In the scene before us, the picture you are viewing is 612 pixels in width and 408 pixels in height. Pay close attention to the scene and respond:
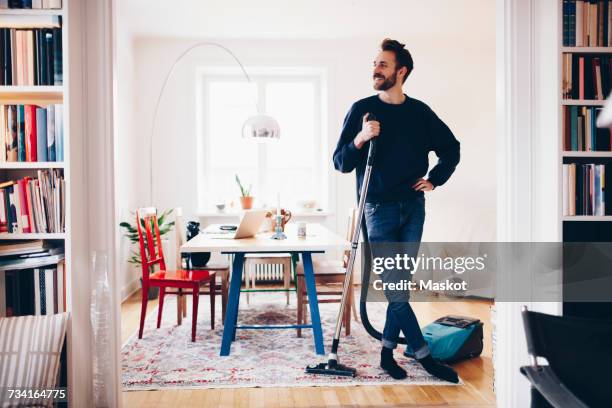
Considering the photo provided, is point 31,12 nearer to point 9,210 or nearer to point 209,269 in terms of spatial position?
point 9,210

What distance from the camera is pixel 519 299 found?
220 cm

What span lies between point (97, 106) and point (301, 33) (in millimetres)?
3560

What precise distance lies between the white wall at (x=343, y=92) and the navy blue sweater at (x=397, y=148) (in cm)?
240

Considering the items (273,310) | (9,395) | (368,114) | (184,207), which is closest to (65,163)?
(9,395)

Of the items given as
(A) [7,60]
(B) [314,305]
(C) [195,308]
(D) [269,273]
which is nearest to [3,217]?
(A) [7,60]

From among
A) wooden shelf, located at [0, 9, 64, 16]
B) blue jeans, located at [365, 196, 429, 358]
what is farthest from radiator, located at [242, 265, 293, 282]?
wooden shelf, located at [0, 9, 64, 16]

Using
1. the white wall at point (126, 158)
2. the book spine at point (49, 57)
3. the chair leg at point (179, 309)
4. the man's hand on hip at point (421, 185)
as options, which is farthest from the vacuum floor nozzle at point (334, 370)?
the white wall at point (126, 158)

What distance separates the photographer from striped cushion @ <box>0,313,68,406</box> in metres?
1.95

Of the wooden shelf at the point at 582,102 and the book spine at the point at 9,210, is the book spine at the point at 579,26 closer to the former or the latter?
the wooden shelf at the point at 582,102

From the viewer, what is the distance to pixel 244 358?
123 inches

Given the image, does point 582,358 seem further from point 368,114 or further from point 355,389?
→ point 368,114

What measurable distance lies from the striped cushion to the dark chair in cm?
170

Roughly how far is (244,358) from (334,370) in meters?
0.62

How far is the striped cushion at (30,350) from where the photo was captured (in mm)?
1949
